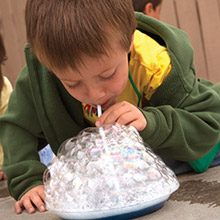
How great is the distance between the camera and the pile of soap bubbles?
2.35 ft

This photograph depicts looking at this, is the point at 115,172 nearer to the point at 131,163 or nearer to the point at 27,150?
the point at 131,163

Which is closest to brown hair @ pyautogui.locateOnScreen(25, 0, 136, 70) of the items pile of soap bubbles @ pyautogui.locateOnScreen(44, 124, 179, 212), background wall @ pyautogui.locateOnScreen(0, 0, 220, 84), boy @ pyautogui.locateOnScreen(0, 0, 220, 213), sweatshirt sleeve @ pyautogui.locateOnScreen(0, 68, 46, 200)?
boy @ pyautogui.locateOnScreen(0, 0, 220, 213)

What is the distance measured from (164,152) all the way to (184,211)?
325 mm

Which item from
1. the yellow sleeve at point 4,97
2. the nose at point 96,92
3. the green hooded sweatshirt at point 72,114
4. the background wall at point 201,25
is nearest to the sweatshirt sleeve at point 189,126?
the green hooded sweatshirt at point 72,114

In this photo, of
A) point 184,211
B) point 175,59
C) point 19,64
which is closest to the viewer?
point 184,211

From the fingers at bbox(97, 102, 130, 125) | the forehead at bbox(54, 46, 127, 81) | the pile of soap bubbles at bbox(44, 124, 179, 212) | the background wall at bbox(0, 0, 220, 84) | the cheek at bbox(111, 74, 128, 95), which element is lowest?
the background wall at bbox(0, 0, 220, 84)

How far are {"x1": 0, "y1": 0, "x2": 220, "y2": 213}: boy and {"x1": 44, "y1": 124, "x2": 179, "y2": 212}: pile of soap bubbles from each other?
0.03 meters

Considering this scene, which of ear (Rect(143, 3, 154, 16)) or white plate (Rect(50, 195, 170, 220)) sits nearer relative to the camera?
white plate (Rect(50, 195, 170, 220))

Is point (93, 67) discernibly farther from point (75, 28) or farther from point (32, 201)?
point (32, 201)

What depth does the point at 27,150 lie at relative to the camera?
40.7 inches

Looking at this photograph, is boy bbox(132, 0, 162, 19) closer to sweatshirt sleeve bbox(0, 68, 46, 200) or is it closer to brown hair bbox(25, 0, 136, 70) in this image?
sweatshirt sleeve bbox(0, 68, 46, 200)

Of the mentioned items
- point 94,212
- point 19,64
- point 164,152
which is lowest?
point 19,64

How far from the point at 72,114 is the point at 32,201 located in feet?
0.69

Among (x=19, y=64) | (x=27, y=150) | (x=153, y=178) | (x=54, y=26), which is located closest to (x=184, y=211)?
(x=153, y=178)
